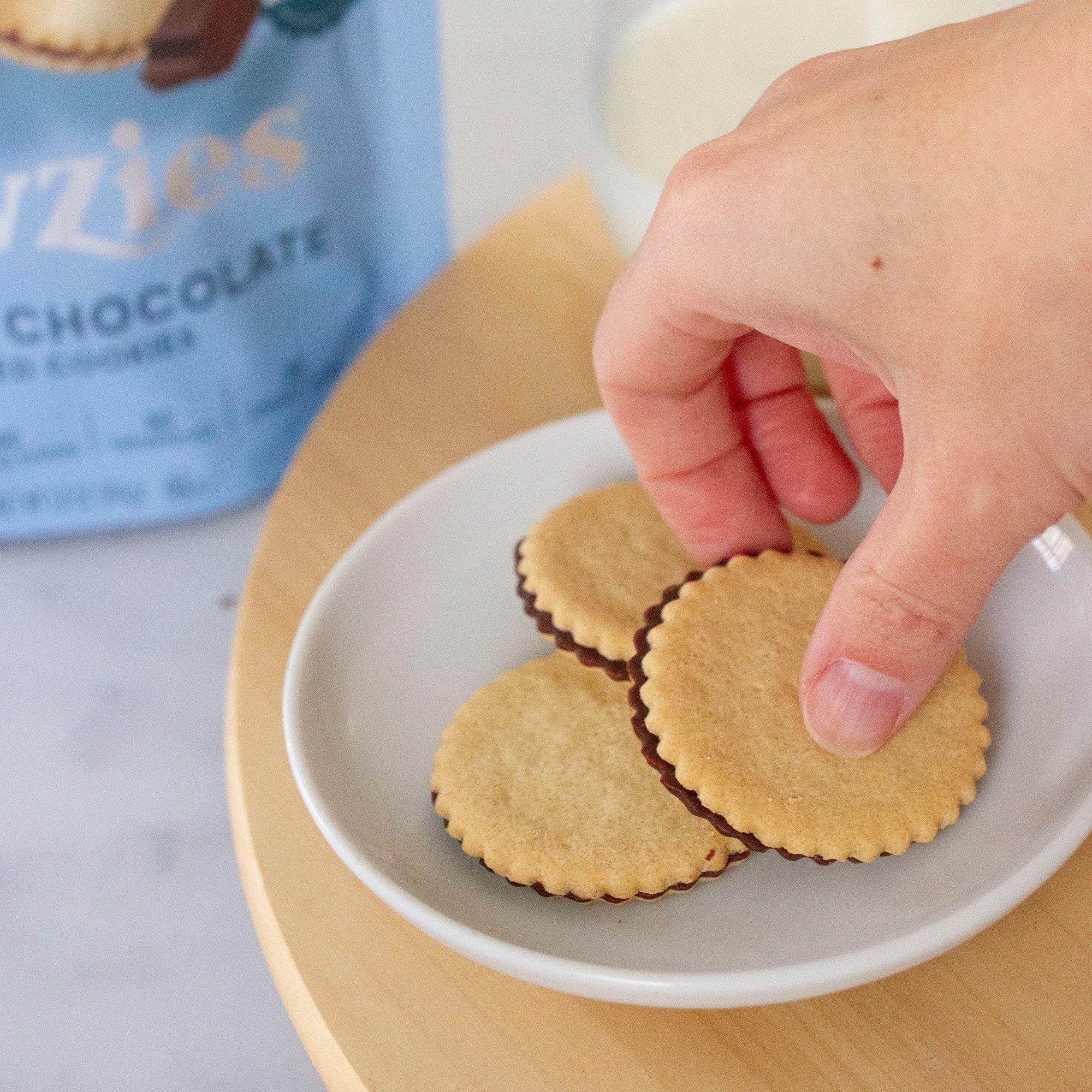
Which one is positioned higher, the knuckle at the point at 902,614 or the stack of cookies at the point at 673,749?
the knuckle at the point at 902,614

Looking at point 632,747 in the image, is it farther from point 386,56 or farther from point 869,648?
point 386,56

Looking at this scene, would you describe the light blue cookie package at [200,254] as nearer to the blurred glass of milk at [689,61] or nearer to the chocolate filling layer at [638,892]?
the blurred glass of milk at [689,61]

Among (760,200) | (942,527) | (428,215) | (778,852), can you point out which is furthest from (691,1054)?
(428,215)

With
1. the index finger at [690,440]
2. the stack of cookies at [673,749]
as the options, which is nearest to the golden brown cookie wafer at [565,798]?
the stack of cookies at [673,749]

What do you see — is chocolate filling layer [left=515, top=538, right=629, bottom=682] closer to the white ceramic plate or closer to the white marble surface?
the white ceramic plate

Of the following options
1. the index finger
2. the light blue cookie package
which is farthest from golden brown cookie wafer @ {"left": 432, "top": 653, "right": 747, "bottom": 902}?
the light blue cookie package

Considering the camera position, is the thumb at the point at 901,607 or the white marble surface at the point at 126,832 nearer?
the thumb at the point at 901,607

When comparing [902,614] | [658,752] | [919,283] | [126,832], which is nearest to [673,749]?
[658,752]

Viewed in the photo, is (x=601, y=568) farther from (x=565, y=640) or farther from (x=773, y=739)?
(x=773, y=739)
